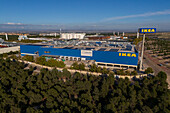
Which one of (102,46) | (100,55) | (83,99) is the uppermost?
(102,46)

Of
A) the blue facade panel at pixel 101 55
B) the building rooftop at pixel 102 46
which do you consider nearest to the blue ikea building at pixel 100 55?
the blue facade panel at pixel 101 55

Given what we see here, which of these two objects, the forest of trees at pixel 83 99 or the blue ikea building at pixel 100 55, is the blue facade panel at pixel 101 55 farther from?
the forest of trees at pixel 83 99

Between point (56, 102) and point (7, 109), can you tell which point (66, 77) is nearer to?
point (56, 102)

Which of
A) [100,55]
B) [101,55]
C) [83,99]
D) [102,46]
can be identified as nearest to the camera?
[83,99]

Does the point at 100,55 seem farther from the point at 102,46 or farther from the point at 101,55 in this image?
the point at 102,46

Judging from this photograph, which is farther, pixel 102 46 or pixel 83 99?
pixel 102 46

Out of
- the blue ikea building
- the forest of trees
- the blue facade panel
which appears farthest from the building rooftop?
the forest of trees

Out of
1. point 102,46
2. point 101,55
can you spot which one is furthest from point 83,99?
point 102,46

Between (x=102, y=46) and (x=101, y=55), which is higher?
(x=102, y=46)

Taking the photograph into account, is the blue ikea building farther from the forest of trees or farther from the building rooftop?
the forest of trees

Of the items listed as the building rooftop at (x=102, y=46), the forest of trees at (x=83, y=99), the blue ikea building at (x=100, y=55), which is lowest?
the forest of trees at (x=83, y=99)

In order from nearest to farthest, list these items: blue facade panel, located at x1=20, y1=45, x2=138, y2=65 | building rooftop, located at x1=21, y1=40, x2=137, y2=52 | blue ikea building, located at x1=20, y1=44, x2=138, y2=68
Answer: blue ikea building, located at x1=20, y1=44, x2=138, y2=68
blue facade panel, located at x1=20, y1=45, x2=138, y2=65
building rooftop, located at x1=21, y1=40, x2=137, y2=52

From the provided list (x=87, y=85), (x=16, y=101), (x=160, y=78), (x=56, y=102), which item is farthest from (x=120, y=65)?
(x=16, y=101)
